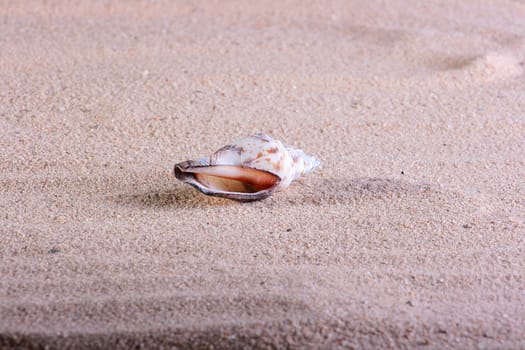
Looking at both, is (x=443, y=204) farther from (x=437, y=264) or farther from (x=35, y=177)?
(x=35, y=177)

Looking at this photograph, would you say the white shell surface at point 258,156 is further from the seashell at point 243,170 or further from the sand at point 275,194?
the sand at point 275,194

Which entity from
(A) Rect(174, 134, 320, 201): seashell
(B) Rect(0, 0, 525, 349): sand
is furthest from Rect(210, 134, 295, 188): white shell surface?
(B) Rect(0, 0, 525, 349): sand

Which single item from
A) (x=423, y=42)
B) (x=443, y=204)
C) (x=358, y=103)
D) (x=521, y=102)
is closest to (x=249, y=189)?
(x=443, y=204)

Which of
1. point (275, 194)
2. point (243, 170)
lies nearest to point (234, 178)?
point (243, 170)

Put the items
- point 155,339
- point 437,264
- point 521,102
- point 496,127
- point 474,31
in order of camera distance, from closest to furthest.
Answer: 1. point 155,339
2. point 437,264
3. point 496,127
4. point 521,102
5. point 474,31

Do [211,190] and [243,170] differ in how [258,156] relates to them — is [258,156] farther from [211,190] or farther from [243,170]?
[211,190]

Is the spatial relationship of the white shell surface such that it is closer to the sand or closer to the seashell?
the seashell
